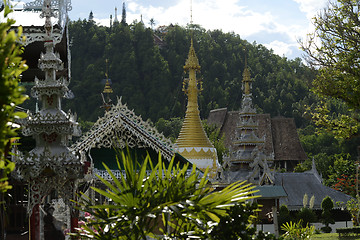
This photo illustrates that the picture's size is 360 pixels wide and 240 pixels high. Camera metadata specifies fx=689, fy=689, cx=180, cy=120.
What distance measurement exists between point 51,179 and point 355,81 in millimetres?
9344

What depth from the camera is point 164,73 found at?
3858 inches

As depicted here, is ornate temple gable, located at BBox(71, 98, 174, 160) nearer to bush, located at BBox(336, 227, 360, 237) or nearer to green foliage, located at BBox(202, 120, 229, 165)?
bush, located at BBox(336, 227, 360, 237)

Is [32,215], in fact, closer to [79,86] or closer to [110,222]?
[110,222]

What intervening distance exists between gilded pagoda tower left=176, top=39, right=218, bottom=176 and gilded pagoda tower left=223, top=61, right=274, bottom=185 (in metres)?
14.8

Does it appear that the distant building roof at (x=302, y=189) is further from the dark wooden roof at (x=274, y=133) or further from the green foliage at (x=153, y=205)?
the green foliage at (x=153, y=205)

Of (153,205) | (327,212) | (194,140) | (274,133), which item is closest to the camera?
(153,205)

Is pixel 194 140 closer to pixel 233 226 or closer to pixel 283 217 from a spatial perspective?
pixel 283 217

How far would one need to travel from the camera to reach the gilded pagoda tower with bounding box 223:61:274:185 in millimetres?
45406

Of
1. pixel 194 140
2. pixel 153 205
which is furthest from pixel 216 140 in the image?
pixel 153 205

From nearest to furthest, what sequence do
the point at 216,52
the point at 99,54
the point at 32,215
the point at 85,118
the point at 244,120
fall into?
the point at 32,215
the point at 244,120
the point at 85,118
the point at 99,54
the point at 216,52

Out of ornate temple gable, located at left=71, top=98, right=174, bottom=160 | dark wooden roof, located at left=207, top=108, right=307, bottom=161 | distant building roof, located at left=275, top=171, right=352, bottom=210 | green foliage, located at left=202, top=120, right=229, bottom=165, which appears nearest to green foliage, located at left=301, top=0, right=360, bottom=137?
ornate temple gable, located at left=71, top=98, right=174, bottom=160

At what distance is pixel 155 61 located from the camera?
98.3 m

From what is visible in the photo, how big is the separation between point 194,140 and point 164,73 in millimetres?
69198

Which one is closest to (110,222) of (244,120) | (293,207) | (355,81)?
(355,81)
